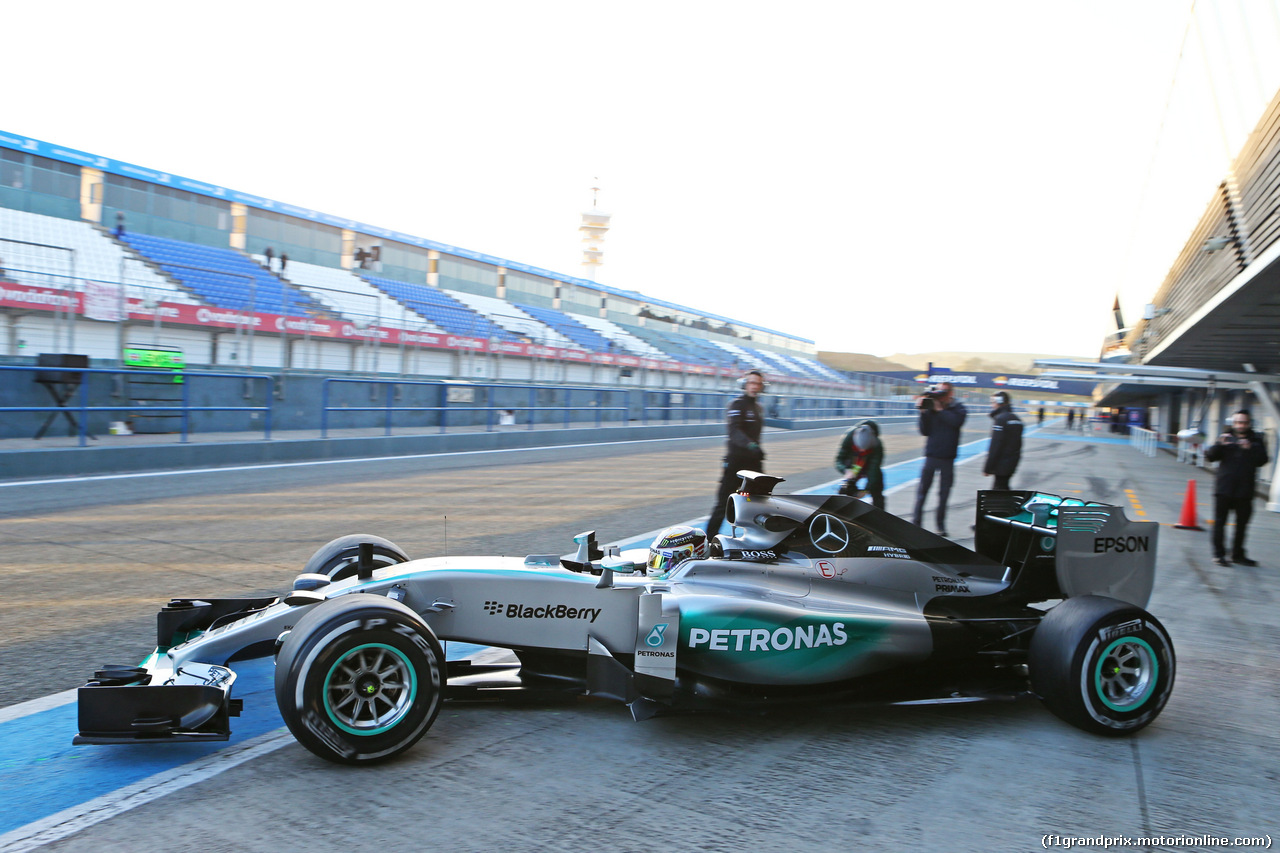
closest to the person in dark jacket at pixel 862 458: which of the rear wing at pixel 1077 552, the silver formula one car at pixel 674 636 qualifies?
the rear wing at pixel 1077 552

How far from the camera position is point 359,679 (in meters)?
3.25

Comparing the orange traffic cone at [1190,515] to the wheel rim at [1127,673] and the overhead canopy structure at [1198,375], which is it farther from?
the wheel rim at [1127,673]

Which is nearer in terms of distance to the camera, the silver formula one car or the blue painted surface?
the blue painted surface

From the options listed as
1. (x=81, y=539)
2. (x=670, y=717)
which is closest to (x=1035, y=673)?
(x=670, y=717)

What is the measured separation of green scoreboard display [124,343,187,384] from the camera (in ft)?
48.5

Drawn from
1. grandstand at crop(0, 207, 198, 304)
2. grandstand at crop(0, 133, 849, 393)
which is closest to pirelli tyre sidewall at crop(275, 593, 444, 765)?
grandstand at crop(0, 133, 849, 393)

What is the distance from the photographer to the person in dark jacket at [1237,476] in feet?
28.3

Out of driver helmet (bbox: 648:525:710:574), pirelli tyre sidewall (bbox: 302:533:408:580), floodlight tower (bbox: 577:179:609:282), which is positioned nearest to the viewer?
driver helmet (bbox: 648:525:710:574)

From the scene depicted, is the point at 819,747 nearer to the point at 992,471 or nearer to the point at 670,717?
the point at 670,717

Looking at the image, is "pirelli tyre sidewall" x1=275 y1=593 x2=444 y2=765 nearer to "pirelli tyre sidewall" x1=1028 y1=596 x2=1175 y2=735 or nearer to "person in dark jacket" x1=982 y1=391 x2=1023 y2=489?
"pirelli tyre sidewall" x1=1028 y1=596 x2=1175 y2=735

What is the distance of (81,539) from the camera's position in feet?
23.8

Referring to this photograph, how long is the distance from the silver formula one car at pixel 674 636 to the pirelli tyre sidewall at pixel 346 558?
0.01m

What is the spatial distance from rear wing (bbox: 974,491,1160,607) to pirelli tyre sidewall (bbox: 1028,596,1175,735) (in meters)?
0.57

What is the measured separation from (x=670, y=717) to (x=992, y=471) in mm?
7536
